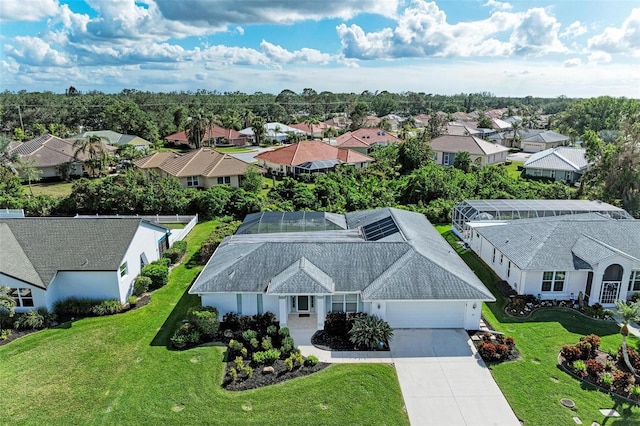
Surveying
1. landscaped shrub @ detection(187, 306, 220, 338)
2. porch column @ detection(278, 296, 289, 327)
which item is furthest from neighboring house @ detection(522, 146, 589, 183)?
landscaped shrub @ detection(187, 306, 220, 338)

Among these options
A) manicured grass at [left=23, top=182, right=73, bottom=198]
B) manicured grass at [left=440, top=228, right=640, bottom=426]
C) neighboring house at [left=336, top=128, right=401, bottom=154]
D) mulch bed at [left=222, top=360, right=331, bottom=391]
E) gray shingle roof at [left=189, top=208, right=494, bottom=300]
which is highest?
neighboring house at [left=336, top=128, right=401, bottom=154]

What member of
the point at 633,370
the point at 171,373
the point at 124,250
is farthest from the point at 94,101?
the point at 633,370

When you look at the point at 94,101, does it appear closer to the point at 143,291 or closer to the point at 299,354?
the point at 143,291

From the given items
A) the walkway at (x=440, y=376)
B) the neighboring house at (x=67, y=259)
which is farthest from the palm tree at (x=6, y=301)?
the walkway at (x=440, y=376)

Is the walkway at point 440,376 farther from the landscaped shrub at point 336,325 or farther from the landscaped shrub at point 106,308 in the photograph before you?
the landscaped shrub at point 106,308

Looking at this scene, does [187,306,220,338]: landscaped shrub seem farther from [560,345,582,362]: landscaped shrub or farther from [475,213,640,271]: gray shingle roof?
[475,213,640,271]: gray shingle roof
